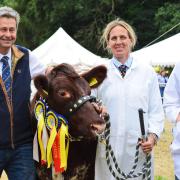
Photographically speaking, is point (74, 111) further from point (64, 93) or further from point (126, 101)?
point (126, 101)

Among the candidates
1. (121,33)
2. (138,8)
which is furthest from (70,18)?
(121,33)

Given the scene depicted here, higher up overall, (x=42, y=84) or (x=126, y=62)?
(x=126, y=62)

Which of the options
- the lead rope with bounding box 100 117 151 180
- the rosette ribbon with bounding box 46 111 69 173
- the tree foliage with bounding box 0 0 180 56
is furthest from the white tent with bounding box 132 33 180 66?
the tree foliage with bounding box 0 0 180 56

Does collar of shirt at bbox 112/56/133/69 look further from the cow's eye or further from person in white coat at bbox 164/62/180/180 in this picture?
the cow's eye

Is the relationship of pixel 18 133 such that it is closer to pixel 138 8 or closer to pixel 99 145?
pixel 99 145

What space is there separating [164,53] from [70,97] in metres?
14.7

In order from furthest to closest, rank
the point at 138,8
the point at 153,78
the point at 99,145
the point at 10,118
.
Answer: the point at 138,8 < the point at 153,78 < the point at 99,145 < the point at 10,118

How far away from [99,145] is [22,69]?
942mm

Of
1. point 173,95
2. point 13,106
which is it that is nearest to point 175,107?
point 173,95

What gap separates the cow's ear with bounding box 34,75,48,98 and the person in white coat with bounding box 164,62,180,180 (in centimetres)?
99

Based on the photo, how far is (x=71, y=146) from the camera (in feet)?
12.5

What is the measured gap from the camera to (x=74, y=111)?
3654mm

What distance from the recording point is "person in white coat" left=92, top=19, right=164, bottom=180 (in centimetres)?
427

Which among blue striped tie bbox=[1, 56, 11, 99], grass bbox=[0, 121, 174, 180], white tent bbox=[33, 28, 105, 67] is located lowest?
grass bbox=[0, 121, 174, 180]
